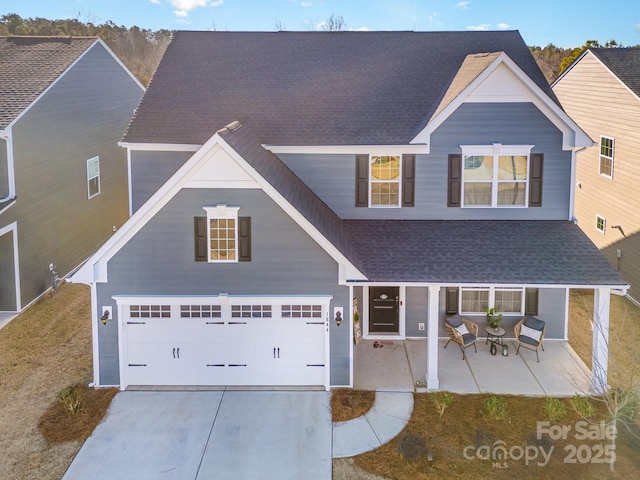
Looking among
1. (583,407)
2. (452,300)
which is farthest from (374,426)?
(452,300)

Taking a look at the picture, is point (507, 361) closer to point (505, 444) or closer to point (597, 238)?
point (505, 444)

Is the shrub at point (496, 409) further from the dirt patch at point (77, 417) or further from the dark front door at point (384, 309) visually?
the dirt patch at point (77, 417)

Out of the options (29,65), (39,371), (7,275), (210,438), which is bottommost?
(210,438)

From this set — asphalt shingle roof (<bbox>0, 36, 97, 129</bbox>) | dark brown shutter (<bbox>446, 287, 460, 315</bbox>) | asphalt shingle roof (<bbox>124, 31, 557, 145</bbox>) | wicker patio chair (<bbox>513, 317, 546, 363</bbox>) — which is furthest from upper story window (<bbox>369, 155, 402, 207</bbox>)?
asphalt shingle roof (<bbox>0, 36, 97, 129</bbox>)

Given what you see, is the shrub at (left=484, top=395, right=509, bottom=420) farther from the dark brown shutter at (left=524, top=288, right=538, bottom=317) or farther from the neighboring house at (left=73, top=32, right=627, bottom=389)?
the dark brown shutter at (left=524, top=288, right=538, bottom=317)

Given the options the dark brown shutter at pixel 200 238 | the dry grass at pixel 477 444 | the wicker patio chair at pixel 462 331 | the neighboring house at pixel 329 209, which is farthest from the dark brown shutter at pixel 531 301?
the dark brown shutter at pixel 200 238

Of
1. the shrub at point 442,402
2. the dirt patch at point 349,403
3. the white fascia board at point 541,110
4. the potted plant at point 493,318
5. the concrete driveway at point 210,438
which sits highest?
the white fascia board at point 541,110

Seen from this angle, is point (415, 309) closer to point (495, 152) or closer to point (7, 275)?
point (495, 152)
